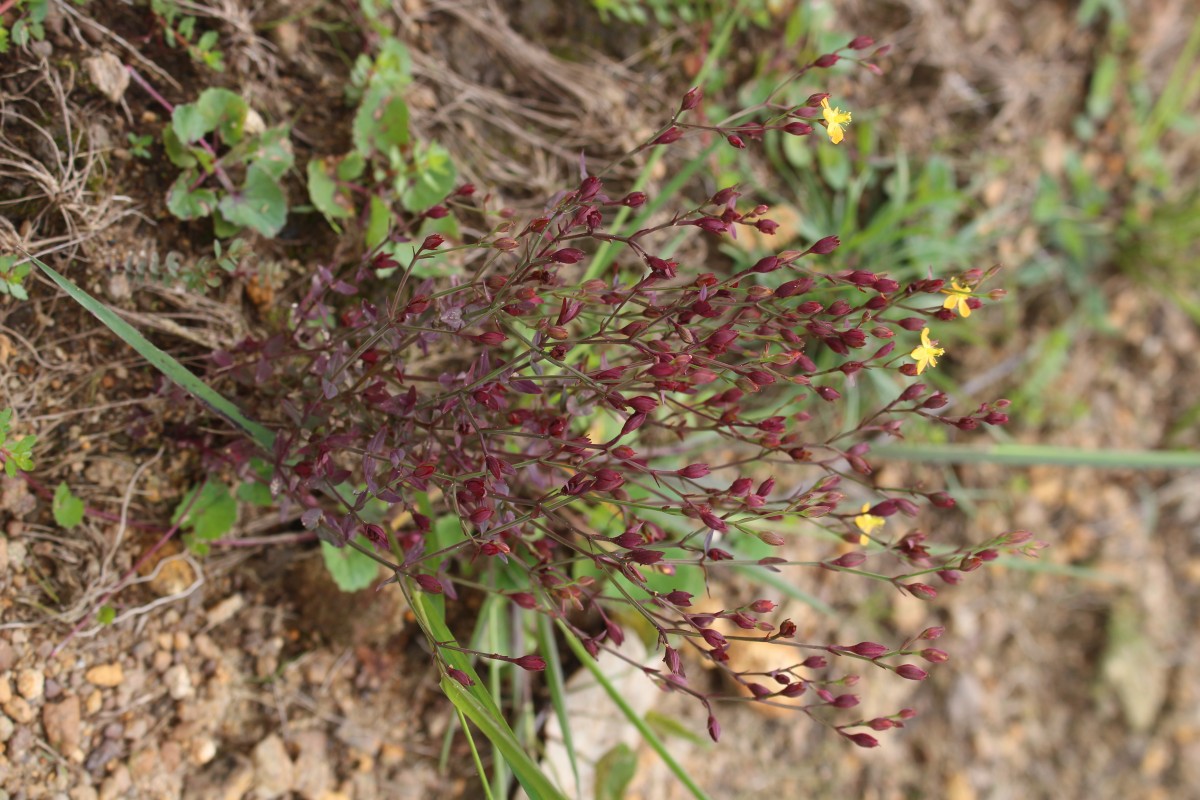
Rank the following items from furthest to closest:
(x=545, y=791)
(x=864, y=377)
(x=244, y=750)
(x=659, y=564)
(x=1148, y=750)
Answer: (x=1148, y=750)
(x=864, y=377)
(x=244, y=750)
(x=659, y=564)
(x=545, y=791)


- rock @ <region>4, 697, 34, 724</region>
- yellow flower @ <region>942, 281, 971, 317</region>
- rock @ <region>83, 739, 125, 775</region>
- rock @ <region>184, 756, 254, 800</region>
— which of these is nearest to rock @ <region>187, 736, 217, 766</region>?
rock @ <region>184, 756, 254, 800</region>

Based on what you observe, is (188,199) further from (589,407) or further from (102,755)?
(102,755)

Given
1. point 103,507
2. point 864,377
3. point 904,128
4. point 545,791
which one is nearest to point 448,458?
A: point 545,791

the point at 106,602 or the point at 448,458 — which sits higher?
the point at 448,458

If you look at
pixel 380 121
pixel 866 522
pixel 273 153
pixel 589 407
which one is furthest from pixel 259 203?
pixel 866 522

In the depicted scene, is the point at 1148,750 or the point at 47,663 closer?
the point at 47,663

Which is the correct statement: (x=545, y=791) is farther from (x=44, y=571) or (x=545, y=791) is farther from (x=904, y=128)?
(x=904, y=128)

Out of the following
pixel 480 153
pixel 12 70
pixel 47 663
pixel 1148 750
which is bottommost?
pixel 1148 750
